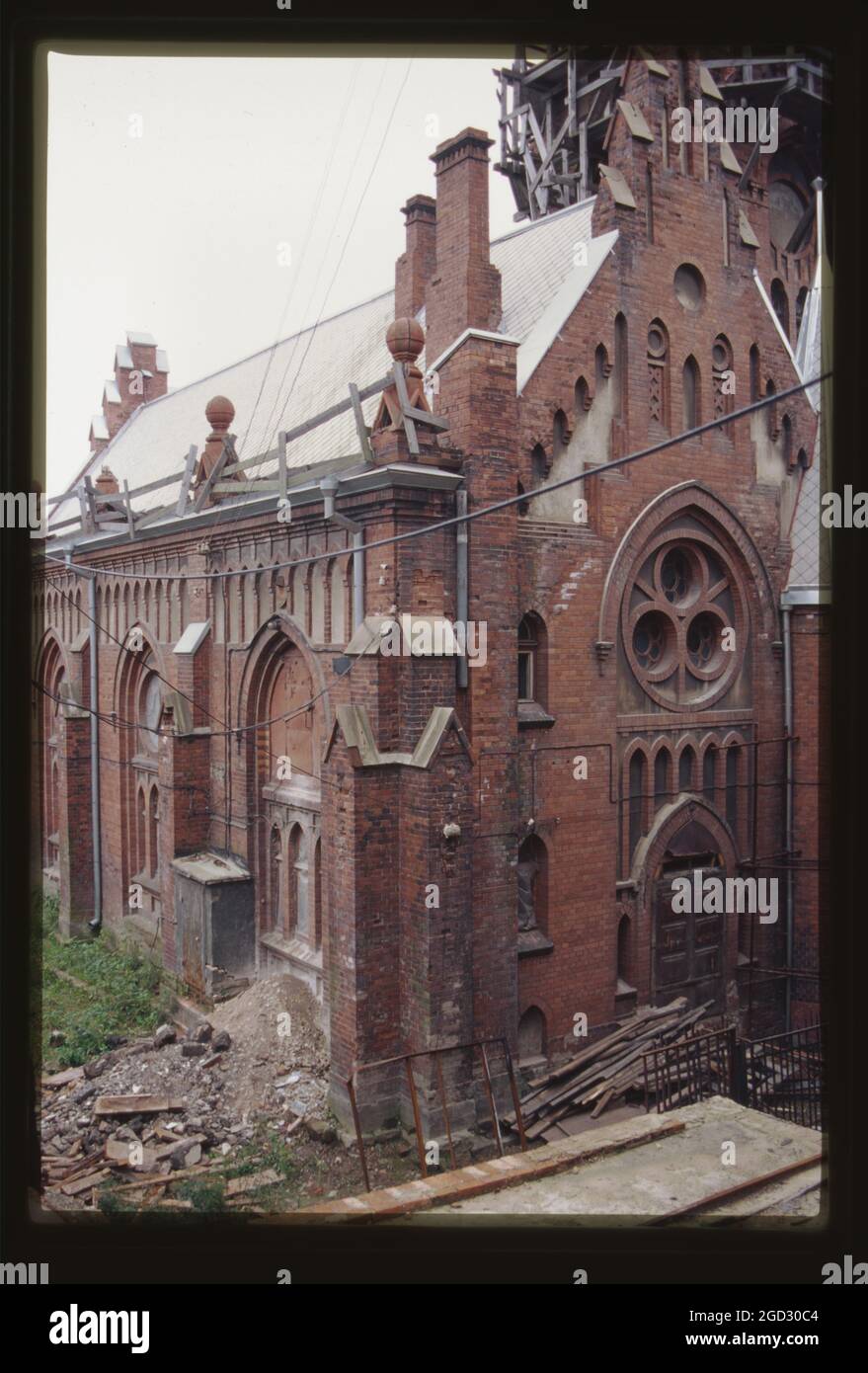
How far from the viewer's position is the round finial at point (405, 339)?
9273 mm

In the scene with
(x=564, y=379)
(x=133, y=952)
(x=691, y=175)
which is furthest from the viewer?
(x=133, y=952)

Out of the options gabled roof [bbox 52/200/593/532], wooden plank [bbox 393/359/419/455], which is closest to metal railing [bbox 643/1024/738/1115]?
wooden plank [bbox 393/359/419/455]

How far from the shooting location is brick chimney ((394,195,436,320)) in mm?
13836

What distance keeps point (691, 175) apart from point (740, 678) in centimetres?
593

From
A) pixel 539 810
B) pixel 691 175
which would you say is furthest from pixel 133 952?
pixel 691 175

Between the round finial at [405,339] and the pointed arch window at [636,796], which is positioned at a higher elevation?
the round finial at [405,339]

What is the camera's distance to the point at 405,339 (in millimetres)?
9273

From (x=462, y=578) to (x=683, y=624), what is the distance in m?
3.65

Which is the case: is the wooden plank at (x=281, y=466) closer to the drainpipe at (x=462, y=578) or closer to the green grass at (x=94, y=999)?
the drainpipe at (x=462, y=578)

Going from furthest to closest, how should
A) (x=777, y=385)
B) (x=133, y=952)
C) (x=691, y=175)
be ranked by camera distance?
1. (x=133, y=952)
2. (x=777, y=385)
3. (x=691, y=175)

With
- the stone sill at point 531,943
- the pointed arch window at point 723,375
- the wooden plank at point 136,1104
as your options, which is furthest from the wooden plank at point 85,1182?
the pointed arch window at point 723,375

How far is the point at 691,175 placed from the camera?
38.4 feet

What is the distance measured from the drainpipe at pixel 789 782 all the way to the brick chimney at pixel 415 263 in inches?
253

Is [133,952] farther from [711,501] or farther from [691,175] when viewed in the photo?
[691,175]
